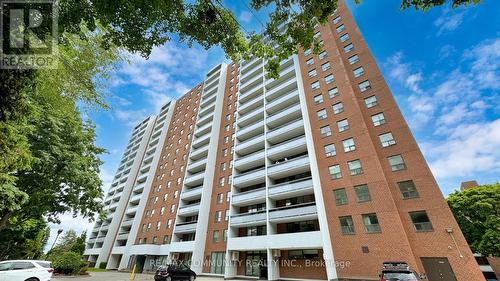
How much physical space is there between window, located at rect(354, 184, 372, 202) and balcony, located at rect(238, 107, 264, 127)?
1825 centimetres

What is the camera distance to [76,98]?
12133 mm

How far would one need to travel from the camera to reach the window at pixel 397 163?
22562 mm

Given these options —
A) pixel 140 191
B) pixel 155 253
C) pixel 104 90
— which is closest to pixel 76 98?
pixel 104 90

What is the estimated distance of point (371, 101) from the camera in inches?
1077

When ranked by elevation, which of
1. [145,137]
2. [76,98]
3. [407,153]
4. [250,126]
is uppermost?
[145,137]

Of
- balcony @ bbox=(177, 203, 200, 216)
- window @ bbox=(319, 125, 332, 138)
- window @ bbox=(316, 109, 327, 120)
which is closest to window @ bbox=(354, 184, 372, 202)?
window @ bbox=(319, 125, 332, 138)

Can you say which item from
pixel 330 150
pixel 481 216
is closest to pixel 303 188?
pixel 330 150

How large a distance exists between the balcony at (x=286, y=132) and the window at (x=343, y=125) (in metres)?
4.42

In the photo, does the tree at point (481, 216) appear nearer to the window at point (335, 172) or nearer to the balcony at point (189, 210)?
the window at point (335, 172)

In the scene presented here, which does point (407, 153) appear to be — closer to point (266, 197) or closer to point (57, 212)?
point (266, 197)

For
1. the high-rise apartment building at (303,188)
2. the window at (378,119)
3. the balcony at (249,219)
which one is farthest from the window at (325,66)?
the balcony at (249,219)

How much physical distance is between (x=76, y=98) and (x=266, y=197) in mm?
20446

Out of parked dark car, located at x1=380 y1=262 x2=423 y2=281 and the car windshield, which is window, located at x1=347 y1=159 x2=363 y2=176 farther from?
the car windshield

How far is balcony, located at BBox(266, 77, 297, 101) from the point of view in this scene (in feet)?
114
